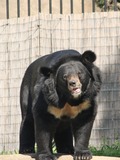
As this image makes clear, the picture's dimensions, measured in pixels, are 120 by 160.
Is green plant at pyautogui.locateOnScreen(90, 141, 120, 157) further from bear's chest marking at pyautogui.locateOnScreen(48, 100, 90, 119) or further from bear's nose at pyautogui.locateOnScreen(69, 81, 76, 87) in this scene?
bear's nose at pyautogui.locateOnScreen(69, 81, 76, 87)

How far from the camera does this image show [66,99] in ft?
22.0

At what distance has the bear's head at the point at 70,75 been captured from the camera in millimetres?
6551

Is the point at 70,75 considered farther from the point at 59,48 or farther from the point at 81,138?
the point at 59,48

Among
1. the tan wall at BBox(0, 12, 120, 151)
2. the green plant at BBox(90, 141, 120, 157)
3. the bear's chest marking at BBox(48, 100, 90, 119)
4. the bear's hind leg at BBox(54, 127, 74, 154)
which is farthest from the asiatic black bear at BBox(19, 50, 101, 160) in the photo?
the tan wall at BBox(0, 12, 120, 151)

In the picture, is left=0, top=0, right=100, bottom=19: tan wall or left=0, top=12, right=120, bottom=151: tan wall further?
left=0, top=0, right=100, bottom=19: tan wall

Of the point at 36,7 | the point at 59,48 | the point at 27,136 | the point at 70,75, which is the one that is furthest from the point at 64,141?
the point at 36,7

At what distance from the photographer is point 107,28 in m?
10.9

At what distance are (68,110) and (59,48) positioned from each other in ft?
13.8

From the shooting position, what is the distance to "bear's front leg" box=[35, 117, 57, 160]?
6812mm

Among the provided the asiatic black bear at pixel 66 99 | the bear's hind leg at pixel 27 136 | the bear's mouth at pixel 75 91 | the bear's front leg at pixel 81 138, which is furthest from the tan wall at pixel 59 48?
the bear's mouth at pixel 75 91

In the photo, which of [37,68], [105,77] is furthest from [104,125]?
[37,68]

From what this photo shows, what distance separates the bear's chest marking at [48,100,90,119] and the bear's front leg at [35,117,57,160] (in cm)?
12

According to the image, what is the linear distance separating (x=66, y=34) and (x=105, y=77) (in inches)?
35.9

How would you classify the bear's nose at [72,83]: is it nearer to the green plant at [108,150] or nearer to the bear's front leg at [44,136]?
the bear's front leg at [44,136]
